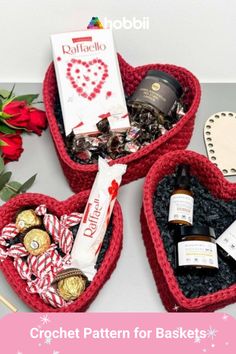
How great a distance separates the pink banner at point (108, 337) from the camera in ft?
3.01

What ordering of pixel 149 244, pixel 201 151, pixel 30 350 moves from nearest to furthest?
pixel 30 350, pixel 149 244, pixel 201 151

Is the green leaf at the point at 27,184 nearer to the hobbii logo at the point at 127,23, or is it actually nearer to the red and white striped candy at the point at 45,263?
the red and white striped candy at the point at 45,263

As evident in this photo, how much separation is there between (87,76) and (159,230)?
0.34 metres

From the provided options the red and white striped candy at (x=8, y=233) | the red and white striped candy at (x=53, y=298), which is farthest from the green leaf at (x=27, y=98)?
the red and white striped candy at (x=53, y=298)

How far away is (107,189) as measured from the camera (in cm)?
99

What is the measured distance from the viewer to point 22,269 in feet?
3.17

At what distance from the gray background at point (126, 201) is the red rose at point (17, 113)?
0.23 ft

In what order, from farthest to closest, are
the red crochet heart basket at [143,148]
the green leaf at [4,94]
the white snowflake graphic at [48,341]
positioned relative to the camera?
the green leaf at [4,94], the red crochet heart basket at [143,148], the white snowflake graphic at [48,341]

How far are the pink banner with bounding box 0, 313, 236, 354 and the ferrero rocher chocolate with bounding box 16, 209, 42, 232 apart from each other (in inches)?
6.1

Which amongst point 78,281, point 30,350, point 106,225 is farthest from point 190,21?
point 30,350

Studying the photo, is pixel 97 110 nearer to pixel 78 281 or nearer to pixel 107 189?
pixel 107 189

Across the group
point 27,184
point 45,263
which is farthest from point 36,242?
point 27,184

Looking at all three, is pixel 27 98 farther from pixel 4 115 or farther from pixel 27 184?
pixel 27 184

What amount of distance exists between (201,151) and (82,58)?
1.03 ft
